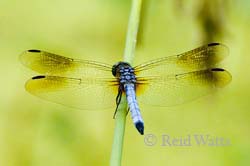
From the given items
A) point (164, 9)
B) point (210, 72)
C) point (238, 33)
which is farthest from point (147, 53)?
point (210, 72)

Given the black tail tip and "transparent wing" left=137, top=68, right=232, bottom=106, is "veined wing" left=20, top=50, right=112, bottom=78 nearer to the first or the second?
"transparent wing" left=137, top=68, right=232, bottom=106

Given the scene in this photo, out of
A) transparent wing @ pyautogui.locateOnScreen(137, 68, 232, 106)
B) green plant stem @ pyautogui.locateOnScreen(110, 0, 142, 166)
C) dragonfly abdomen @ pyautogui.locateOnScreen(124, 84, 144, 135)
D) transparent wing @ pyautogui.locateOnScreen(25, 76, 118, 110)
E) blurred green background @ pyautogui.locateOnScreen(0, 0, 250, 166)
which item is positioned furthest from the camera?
blurred green background @ pyautogui.locateOnScreen(0, 0, 250, 166)

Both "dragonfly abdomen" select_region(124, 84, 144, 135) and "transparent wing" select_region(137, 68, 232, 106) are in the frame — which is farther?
"transparent wing" select_region(137, 68, 232, 106)

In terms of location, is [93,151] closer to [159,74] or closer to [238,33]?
[159,74]

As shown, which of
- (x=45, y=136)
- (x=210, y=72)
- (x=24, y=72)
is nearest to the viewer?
(x=210, y=72)

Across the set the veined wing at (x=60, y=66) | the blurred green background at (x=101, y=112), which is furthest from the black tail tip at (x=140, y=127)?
the blurred green background at (x=101, y=112)

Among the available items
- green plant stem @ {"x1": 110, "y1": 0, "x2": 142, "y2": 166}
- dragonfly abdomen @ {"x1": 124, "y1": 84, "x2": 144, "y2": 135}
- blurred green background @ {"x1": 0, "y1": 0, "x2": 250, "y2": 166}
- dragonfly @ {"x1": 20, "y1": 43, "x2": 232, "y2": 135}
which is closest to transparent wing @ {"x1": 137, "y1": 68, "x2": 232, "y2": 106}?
dragonfly @ {"x1": 20, "y1": 43, "x2": 232, "y2": 135}
